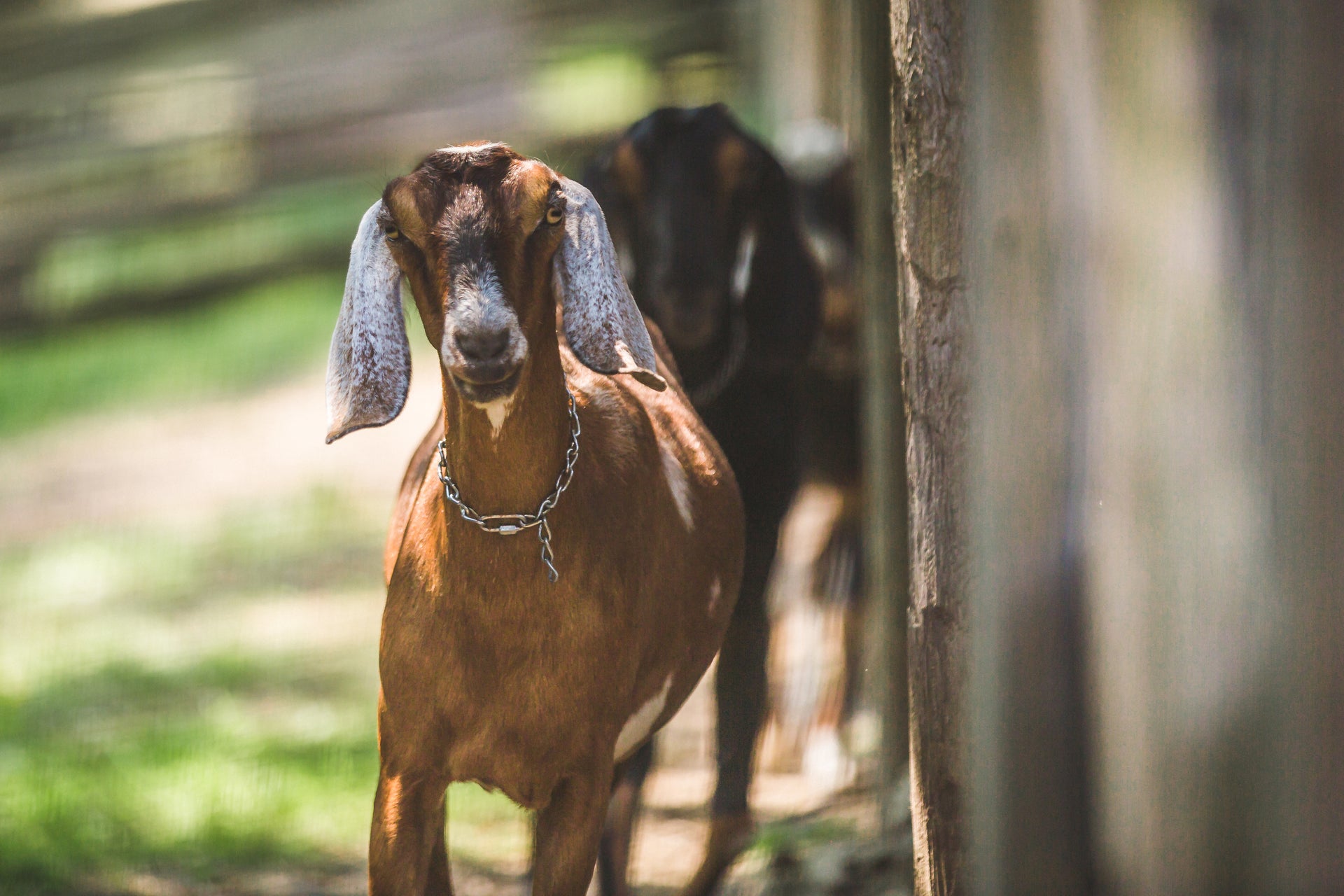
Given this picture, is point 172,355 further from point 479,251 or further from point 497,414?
point 479,251

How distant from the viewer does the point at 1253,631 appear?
2.32m

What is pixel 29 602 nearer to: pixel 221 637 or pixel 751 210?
pixel 221 637

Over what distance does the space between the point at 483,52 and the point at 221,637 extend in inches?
155

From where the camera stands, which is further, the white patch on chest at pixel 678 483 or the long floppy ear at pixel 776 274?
the long floppy ear at pixel 776 274

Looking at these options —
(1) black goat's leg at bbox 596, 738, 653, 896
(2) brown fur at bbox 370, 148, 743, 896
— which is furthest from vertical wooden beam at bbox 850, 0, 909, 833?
(2) brown fur at bbox 370, 148, 743, 896

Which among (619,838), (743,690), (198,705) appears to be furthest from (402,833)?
(198,705)

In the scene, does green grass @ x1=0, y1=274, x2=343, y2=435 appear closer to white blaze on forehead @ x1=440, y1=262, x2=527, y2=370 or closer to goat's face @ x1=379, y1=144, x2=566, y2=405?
goat's face @ x1=379, y1=144, x2=566, y2=405

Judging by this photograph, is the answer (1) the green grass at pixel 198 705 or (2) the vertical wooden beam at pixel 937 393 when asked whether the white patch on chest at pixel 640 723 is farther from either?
(1) the green grass at pixel 198 705

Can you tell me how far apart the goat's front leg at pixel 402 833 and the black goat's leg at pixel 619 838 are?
3.40ft

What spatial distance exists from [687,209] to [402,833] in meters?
2.06

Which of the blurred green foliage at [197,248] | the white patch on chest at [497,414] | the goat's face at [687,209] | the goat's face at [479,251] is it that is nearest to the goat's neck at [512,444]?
the white patch on chest at [497,414]

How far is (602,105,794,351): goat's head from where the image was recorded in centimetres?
418

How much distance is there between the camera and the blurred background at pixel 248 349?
5375 mm

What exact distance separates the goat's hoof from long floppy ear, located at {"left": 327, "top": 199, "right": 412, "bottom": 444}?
1.97 m
